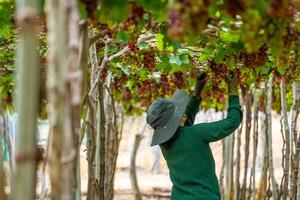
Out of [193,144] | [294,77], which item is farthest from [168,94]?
[193,144]

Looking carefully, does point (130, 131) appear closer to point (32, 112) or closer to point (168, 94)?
point (168, 94)

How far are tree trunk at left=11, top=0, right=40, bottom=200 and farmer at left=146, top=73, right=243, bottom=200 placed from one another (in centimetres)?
185

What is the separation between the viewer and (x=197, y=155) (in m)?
3.36

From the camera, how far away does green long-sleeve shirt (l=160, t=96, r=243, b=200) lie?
329cm

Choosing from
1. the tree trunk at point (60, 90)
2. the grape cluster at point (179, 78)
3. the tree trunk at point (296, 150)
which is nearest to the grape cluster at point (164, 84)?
the grape cluster at point (179, 78)

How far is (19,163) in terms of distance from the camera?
1.52 meters

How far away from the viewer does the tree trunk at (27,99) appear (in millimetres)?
1489

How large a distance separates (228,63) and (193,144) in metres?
0.45

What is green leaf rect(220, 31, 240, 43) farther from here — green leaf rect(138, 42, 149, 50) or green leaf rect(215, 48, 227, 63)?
green leaf rect(138, 42, 149, 50)

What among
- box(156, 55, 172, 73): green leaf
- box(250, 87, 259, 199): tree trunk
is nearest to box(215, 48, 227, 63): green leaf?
box(156, 55, 172, 73): green leaf

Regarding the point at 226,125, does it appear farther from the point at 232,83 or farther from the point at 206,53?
the point at 206,53

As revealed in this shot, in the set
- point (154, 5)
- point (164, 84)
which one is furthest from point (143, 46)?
point (164, 84)

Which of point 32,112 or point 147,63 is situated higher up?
point 147,63

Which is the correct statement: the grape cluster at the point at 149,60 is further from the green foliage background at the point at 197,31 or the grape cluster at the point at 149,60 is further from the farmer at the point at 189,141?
the farmer at the point at 189,141
